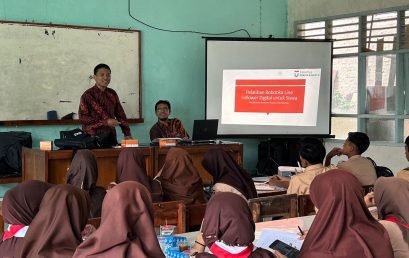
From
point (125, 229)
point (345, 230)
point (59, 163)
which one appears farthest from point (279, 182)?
point (125, 229)

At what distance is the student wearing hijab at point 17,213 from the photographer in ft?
8.28

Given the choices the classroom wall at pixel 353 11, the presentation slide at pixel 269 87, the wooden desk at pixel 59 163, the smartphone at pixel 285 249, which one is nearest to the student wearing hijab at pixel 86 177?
the wooden desk at pixel 59 163

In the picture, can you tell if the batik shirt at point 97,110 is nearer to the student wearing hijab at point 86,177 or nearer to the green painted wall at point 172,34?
the green painted wall at point 172,34

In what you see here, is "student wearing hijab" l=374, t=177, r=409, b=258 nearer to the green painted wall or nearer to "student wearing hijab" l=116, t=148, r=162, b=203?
"student wearing hijab" l=116, t=148, r=162, b=203

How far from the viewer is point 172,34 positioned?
7.79 meters

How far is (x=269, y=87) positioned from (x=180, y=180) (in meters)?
3.97

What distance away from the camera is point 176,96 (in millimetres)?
7867

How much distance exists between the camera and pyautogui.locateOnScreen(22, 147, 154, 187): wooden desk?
15.4ft

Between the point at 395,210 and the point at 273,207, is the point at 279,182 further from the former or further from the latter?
the point at 395,210

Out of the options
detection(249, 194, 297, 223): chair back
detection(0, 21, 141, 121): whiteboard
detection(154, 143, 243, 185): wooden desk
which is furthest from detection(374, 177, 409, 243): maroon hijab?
detection(0, 21, 141, 121): whiteboard

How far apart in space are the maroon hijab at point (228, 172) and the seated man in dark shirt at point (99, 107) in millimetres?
1531

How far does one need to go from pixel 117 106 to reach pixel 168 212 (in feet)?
10.4

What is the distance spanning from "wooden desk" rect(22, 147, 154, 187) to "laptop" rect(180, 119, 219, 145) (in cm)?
70

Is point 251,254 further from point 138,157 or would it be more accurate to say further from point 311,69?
point 311,69
